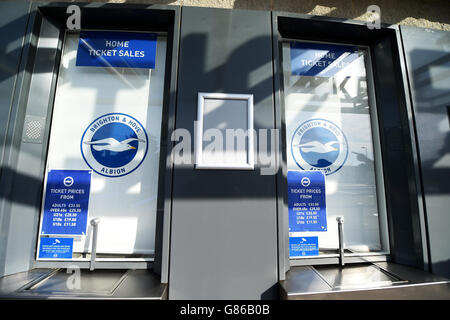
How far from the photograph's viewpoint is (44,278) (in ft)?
6.38

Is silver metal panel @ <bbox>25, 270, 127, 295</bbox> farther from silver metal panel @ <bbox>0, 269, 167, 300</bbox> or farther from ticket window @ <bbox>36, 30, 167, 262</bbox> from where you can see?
ticket window @ <bbox>36, 30, 167, 262</bbox>

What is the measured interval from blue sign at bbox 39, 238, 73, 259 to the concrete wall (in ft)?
8.01

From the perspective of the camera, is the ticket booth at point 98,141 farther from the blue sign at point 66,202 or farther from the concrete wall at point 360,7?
the concrete wall at point 360,7

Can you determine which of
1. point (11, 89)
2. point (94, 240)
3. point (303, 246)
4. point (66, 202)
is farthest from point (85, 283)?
point (303, 246)

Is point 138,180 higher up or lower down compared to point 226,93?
lower down

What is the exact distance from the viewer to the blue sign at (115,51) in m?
2.45

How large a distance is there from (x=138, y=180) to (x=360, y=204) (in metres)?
2.39

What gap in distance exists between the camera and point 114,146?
93.3 inches

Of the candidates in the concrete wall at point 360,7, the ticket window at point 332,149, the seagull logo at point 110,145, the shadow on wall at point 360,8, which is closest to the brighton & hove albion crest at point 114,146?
the seagull logo at point 110,145

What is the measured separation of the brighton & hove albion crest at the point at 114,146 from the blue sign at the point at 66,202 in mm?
201

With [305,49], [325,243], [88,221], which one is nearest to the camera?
[88,221]

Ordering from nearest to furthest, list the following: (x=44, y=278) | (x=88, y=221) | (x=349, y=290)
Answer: (x=349, y=290) → (x=44, y=278) → (x=88, y=221)
